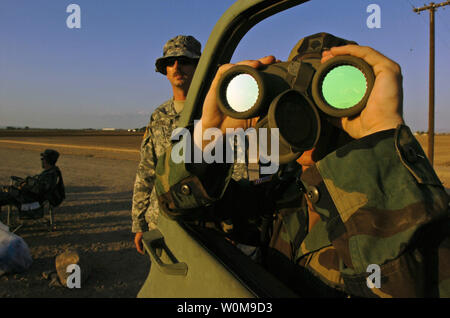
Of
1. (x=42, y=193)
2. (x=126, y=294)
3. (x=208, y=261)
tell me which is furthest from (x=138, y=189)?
(x=42, y=193)

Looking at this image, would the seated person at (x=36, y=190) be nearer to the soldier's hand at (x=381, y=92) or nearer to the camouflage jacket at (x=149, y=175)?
the camouflage jacket at (x=149, y=175)

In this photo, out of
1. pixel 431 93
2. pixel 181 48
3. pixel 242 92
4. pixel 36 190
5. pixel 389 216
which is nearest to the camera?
pixel 389 216

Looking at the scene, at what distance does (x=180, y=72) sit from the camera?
103 inches

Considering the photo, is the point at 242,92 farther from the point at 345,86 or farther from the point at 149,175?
the point at 149,175

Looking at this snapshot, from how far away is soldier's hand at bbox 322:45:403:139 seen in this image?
0.84 metres

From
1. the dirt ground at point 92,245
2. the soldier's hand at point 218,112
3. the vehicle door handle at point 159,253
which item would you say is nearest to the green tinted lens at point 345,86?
the soldier's hand at point 218,112

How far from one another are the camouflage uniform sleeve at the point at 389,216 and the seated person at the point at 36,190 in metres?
5.51

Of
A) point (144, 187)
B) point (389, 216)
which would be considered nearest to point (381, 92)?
point (389, 216)

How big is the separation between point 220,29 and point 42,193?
533cm

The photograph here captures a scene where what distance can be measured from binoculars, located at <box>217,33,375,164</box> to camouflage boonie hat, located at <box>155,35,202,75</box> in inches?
67.7

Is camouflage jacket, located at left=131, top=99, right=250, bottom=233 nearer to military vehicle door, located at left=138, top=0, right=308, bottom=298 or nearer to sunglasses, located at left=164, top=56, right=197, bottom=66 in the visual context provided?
sunglasses, located at left=164, top=56, right=197, bottom=66

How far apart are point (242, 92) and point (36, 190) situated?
17.6 ft

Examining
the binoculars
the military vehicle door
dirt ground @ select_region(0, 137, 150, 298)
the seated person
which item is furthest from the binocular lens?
the seated person

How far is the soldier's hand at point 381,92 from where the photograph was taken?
0.84m
